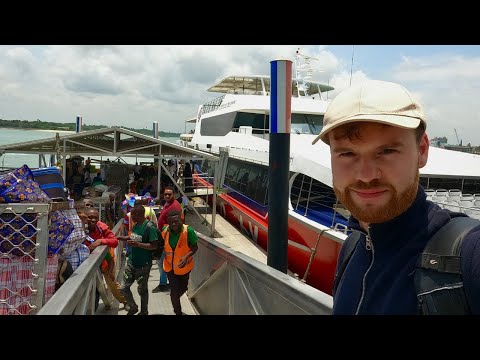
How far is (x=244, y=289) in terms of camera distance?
291 cm

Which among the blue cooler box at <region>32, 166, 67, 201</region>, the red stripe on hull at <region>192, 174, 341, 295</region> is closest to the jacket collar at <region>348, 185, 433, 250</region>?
the blue cooler box at <region>32, 166, 67, 201</region>

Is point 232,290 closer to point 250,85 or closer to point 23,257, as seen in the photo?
point 23,257

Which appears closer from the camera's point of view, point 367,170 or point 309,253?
point 367,170

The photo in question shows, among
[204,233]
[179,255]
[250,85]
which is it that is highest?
[250,85]

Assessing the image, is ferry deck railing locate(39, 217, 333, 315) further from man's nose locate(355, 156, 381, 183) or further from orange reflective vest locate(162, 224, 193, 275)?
man's nose locate(355, 156, 381, 183)

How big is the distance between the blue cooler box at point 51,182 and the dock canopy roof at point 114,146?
5.98 metres

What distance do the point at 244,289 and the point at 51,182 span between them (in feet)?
7.26

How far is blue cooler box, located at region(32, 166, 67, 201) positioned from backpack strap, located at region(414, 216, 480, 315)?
3.43 meters

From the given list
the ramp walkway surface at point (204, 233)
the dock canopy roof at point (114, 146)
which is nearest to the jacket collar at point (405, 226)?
the ramp walkway surface at point (204, 233)

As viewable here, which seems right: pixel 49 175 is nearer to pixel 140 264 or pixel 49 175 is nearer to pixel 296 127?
pixel 140 264

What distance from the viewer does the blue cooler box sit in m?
3.68

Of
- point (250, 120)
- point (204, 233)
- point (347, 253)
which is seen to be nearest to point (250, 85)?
point (250, 120)

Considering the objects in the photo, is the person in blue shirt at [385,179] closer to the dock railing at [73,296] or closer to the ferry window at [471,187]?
the dock railing at [73,296]
